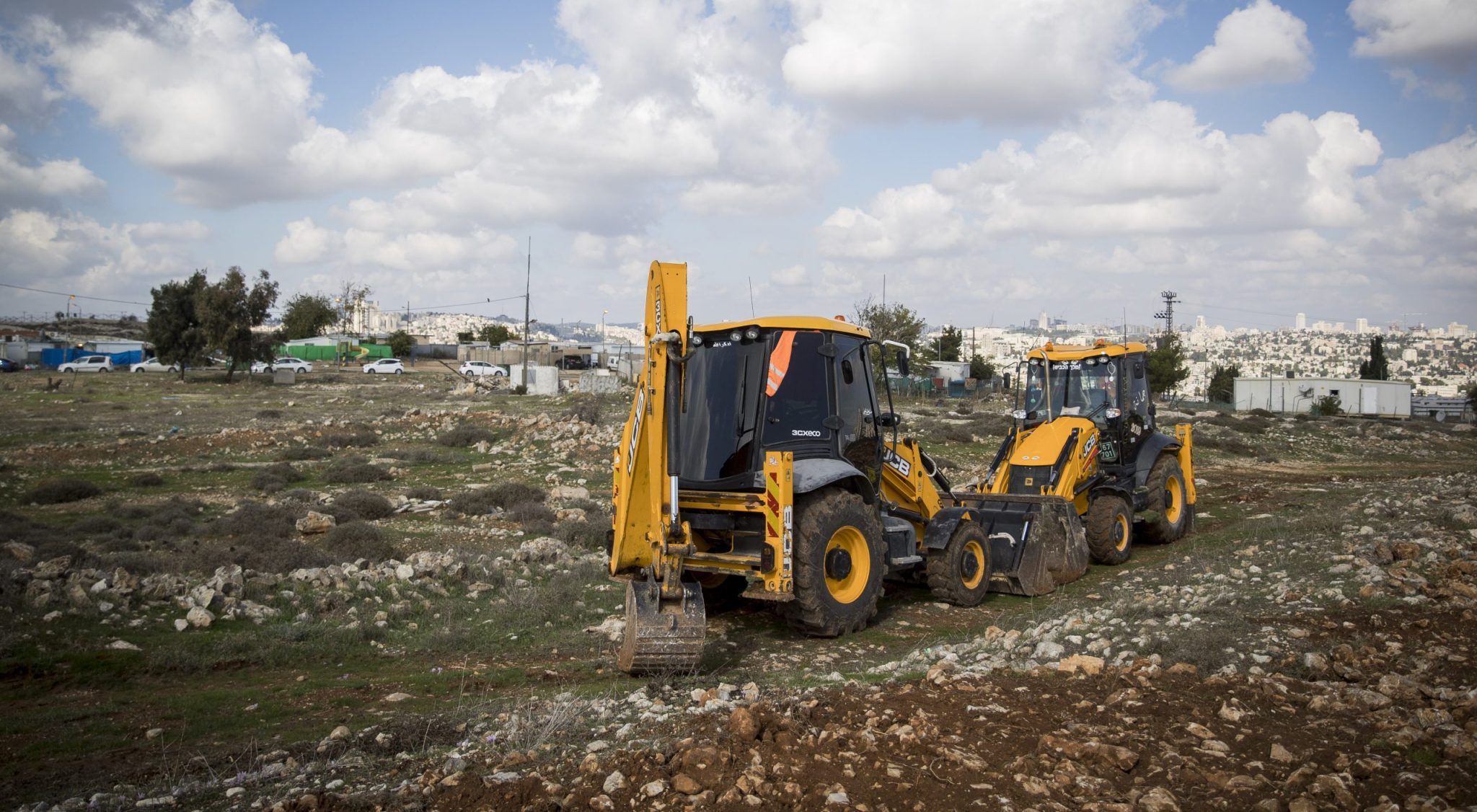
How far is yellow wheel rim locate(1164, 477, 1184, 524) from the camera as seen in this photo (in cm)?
1421

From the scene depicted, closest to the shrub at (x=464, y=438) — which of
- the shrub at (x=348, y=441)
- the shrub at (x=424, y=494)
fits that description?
the shrub at (x=348, y=441)

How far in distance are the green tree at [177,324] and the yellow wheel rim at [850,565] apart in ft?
178

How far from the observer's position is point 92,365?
64688 millimetres

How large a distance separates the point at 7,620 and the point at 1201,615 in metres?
10.2

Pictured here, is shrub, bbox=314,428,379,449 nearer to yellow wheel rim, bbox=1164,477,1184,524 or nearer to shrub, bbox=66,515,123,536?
shrub, bbox=66,515,123,536

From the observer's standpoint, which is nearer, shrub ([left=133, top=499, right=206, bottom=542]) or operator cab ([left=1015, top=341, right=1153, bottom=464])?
operator cab ([left=1015, top=341, right=1153, bottom=464])

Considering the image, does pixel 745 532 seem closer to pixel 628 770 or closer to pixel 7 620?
pixel 628 770

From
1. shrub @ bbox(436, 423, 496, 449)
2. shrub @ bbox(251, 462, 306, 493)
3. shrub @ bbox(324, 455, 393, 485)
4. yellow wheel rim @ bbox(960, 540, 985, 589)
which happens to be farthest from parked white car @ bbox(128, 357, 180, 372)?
yellow wheel rim @ bbox(960, 540, 985, 589)

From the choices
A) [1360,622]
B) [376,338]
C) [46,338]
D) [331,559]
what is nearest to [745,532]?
[1360,622]

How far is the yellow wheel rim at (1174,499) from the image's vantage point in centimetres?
1421

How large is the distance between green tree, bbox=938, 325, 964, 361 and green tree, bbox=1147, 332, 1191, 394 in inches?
668

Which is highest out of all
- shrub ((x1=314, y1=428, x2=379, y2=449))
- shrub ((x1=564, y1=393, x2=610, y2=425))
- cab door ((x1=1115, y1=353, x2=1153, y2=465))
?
cab door ((x1=1115, y1=353, x2=1153, y2=465))

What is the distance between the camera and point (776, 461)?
8.05 metres

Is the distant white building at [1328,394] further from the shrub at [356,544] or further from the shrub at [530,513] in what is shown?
the shrub at [356,544]
